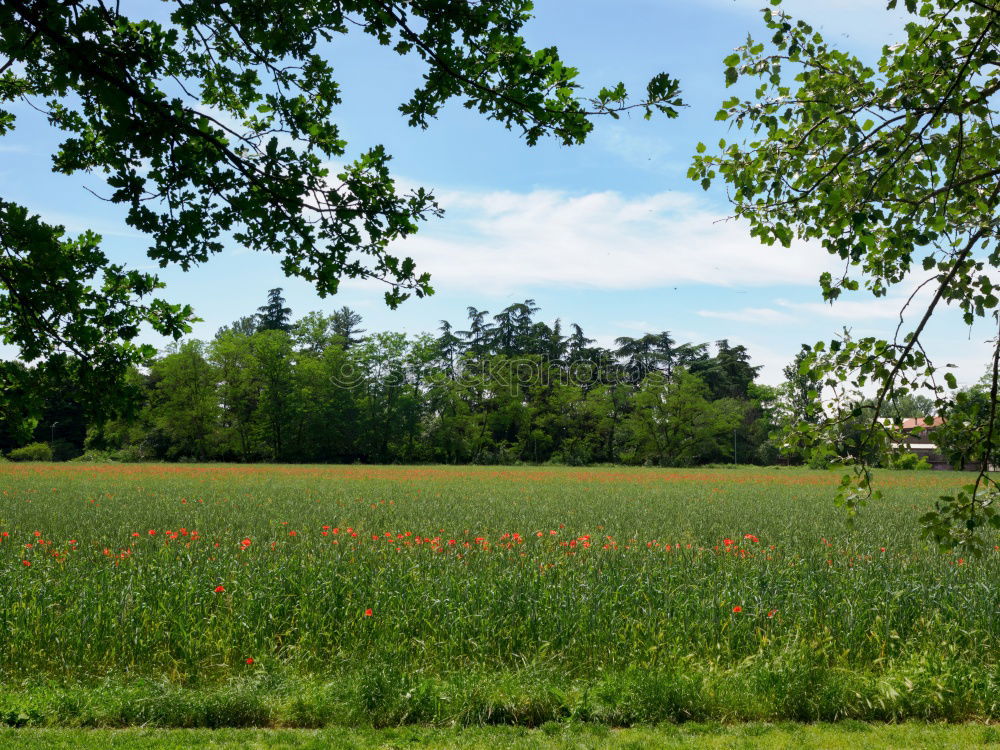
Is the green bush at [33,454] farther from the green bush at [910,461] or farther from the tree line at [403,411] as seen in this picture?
the green bush at [910,461]

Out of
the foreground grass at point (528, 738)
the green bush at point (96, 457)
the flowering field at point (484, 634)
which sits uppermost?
the flowering field at point (484, 634)

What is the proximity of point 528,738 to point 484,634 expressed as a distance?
160 cm

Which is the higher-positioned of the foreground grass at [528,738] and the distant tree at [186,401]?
the distant tree at [186,401]

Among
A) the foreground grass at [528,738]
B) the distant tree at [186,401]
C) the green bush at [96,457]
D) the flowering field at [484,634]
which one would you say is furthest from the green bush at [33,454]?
the foreground grass at [528,738]

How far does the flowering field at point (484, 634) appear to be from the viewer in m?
4.99

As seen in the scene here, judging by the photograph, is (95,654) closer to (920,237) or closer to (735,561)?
(920,237)

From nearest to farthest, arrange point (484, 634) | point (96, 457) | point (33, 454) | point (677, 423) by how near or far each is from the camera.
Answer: point (484, 634), point (33, 454), point (96, 457), point (677, 423)

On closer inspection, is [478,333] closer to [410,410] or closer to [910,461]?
[410,410]

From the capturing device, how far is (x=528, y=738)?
4.50 m

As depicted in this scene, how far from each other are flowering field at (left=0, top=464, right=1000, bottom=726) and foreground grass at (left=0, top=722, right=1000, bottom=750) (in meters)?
0.23

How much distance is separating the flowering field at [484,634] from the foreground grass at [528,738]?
0.23 meters

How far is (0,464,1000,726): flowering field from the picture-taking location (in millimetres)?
4988

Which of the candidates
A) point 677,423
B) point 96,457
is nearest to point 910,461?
point 96,457

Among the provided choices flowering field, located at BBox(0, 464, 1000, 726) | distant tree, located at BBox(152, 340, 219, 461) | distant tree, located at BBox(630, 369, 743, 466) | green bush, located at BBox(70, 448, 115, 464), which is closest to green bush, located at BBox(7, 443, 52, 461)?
green bush, located at BBox(70, 448, 115, 464)
